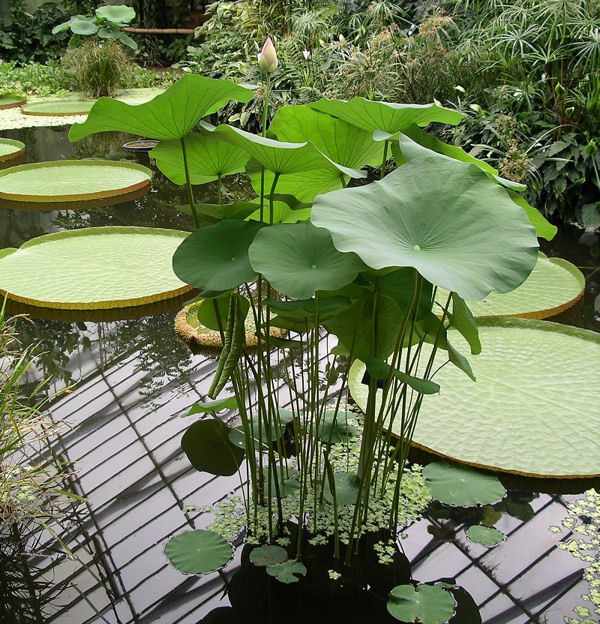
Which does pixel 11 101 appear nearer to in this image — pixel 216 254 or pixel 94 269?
pixel 94 269

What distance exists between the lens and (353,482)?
1.81 meters

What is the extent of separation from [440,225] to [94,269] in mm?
2359

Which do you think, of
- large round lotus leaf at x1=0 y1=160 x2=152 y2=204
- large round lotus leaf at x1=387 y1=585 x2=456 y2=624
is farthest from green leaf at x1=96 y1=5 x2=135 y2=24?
large round lotus leaf at x1=387 y1=585 x2=456 y2=624

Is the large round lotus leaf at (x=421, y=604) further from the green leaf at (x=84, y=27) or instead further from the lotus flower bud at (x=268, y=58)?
the green leaf at (x=84, y=27)

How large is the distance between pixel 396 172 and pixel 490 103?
3.85 meters

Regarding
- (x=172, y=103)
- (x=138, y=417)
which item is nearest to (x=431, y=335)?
(x=172, y=103)

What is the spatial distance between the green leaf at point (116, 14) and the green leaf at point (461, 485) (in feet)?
26.9

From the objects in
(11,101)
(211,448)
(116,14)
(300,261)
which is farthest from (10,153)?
(300,261)

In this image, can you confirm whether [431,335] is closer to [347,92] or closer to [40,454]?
[40,454]

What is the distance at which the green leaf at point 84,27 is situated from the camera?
8.57 m

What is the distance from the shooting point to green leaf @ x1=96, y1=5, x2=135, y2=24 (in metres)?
8.64

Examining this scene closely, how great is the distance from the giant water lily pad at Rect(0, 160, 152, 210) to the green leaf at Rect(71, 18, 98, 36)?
421cm

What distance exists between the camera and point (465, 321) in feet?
4.99

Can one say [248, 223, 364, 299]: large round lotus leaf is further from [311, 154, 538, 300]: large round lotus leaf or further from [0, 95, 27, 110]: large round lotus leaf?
[0, 95, 27, 110]: large round lotus leaf
